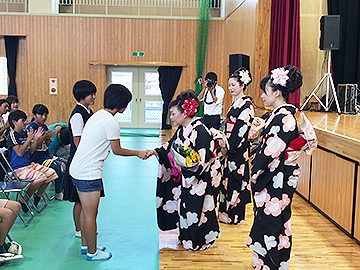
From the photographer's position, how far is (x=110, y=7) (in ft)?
45.6

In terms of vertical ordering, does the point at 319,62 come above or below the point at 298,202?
above

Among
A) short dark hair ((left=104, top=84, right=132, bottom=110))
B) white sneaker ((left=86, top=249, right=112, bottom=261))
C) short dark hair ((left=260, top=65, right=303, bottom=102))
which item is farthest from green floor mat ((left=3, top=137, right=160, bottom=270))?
short dark hair ((left=260, top=65, right=303, bottom=102))

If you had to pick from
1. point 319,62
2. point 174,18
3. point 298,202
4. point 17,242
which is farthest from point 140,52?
point 17,242

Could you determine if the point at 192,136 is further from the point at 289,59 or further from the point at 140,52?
the point at 140,52

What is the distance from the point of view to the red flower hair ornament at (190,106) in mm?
3699

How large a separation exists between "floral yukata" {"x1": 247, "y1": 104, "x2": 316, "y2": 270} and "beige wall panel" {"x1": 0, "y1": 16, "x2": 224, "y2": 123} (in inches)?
408

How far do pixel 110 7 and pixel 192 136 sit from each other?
11.1 meters

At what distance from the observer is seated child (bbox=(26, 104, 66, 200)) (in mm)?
5438

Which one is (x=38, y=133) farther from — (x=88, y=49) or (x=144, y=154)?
(x=88, y=49)

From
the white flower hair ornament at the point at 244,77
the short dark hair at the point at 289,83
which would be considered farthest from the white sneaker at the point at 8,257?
the white flower hair ornament at the point at 244,77

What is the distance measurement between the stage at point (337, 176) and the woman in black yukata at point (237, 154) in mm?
868

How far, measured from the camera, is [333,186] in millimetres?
4766

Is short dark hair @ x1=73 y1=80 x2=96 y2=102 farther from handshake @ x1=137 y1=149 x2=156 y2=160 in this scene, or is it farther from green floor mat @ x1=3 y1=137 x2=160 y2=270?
green floor mat @ x1=3 y1=137 x2=160 y2=270

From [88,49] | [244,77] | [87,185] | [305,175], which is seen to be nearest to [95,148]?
[87,185]
